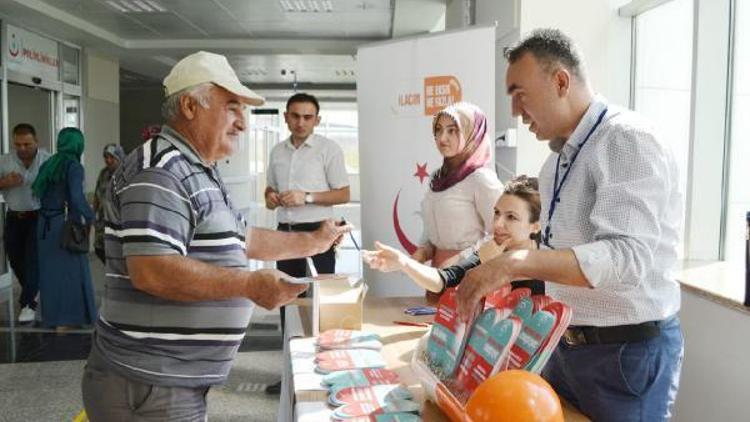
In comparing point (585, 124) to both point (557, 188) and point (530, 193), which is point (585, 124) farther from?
point (530, 193)

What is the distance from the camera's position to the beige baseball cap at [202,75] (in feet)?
5.06

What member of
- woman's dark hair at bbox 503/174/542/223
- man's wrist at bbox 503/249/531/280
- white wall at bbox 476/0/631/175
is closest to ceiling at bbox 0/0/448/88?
white wall at bbox 476/0/631/175

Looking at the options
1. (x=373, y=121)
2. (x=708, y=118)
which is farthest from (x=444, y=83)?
(x=708, y=118)

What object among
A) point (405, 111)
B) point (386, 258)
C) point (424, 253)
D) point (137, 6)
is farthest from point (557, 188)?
point (137, 6)

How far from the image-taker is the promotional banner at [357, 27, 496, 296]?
152 inches

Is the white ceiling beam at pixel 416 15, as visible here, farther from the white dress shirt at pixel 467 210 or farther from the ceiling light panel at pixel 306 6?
the white dress shirt at pixel 467 210

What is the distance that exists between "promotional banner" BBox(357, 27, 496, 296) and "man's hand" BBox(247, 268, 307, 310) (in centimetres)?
259

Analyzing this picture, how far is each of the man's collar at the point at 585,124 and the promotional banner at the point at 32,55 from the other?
8233 millimetres

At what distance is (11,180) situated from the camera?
223 inches

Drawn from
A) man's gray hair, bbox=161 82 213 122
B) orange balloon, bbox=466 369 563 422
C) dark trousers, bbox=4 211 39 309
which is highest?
man's gray hair, bbox=161 82 213 122

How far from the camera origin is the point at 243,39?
1008 cm

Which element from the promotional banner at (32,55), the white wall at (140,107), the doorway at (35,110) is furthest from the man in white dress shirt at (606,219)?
the white wall at (140,107)

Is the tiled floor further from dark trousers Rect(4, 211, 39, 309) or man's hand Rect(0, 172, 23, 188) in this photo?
man's hand Rect(0, 172, 23, 188)

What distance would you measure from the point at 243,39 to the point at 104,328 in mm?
9080
